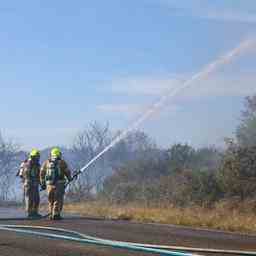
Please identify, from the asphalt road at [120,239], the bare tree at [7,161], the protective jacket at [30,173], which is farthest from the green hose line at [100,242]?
the bare tree at [7,161]

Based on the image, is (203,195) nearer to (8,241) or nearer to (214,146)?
(214,146)

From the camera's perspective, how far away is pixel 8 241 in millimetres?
9461

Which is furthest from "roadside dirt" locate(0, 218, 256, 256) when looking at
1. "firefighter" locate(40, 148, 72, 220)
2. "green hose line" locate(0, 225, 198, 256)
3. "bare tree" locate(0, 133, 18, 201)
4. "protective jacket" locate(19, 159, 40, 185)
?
"bare tree" locate(0, 133, 18, 201)

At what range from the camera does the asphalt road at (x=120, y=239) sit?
8.30 m

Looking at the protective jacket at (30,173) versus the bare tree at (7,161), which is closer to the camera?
the protective jacket at (30,173)

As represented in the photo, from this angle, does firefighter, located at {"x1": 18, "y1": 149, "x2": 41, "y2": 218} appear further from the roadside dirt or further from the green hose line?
the green hose line

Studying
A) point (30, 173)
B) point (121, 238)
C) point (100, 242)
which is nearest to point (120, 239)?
point (121, 238)

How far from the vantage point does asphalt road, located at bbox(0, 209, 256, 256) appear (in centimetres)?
830

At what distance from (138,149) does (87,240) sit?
25671 millimetres

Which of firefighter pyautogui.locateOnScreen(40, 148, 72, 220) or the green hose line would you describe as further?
firefighter pyautogui.locateOnScreen(40, 148, 72, 220)

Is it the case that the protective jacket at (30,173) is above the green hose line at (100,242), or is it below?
above

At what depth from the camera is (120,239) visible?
31.7 feet

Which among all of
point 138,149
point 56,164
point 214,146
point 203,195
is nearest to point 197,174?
point 203,195

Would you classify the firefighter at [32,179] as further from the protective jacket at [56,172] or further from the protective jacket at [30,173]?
the protective jacket at [56,172]
